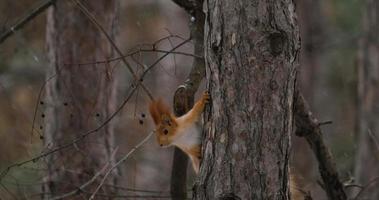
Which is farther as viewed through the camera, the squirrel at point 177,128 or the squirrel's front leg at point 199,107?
the squirrel at point 177,128

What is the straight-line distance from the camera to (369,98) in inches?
266

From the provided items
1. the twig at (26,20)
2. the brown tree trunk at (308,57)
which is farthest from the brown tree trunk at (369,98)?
the twig at (26,20)

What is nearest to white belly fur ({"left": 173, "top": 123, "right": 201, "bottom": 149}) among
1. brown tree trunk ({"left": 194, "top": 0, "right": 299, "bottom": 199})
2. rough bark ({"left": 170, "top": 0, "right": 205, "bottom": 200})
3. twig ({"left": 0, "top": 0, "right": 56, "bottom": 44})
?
rough bark ({"left": 170, "top": 0, "right": 205, "bottom": 200})

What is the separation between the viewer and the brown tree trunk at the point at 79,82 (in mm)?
4613

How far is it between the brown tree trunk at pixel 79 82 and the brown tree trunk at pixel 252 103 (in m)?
1.80

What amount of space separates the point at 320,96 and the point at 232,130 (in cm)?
614

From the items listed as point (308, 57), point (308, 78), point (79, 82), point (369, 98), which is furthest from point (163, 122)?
point (308, 57)

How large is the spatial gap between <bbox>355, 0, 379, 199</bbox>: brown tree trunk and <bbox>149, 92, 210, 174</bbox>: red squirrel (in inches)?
133

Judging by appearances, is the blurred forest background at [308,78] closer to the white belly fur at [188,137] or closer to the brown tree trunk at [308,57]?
the brown tree trunk at [308,57]

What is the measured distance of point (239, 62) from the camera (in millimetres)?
2812

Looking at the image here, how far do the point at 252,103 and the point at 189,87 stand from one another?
66 cm

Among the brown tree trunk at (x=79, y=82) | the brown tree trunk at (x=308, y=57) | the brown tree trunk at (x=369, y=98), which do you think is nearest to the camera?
the brown tree trunk at (x=79, y=82)

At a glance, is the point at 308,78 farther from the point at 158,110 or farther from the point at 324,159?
the point at 158,110

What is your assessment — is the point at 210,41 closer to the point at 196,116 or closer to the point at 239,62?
the point at 239,62
